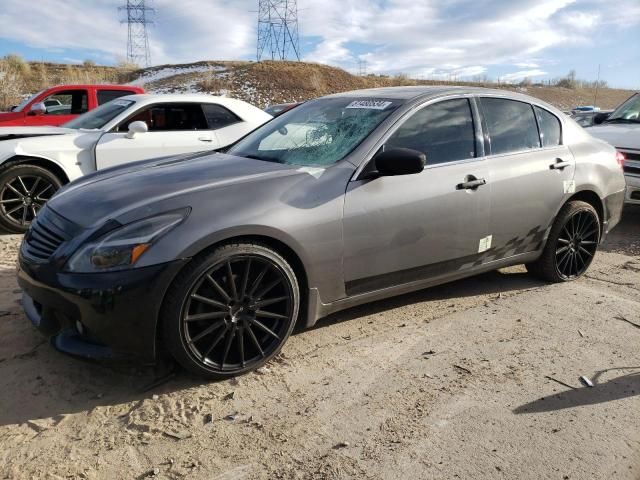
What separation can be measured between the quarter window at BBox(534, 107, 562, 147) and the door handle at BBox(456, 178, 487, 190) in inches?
36.6

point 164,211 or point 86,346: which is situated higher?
point 164,211

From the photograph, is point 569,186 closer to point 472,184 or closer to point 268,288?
point 472,184

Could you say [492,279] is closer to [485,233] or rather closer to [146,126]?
[485,233]

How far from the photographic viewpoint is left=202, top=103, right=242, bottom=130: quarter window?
6953 millimetres

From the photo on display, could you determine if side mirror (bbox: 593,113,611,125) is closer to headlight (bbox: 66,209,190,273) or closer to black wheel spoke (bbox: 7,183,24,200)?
headlight (bbox: 66,209,190,273)

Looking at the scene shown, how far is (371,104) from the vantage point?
3775 millimetres

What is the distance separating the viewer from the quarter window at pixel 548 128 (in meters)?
4.38

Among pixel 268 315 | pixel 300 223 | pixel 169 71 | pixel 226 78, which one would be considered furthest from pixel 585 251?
pixel 169 71

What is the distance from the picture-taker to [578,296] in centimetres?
435

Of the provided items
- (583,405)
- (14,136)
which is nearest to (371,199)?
(583,405)

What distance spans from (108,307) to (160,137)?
442 centimetres

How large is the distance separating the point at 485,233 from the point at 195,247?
2186 millimetres

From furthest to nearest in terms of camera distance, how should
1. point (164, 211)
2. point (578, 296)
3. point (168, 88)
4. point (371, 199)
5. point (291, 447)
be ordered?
point (168, 88), point (578, 296), point (371, 199), point (164, 211), point (291, 447)

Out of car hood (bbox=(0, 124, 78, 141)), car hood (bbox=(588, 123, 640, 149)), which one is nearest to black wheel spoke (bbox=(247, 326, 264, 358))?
car hood (bbox=(0, 124, 78, 141))
